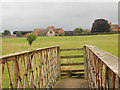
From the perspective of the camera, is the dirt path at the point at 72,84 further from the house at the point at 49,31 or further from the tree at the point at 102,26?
the house at the point at 49,31

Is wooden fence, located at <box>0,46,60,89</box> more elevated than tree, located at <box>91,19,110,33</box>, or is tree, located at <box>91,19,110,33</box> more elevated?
tree, located at <box>91,19,110,33</box>

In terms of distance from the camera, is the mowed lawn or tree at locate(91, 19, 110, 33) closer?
the mowed lawn

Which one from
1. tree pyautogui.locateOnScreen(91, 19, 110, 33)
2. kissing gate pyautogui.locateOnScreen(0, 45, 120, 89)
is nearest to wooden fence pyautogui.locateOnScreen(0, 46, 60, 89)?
kissing gate pyautogui.locateOnScreen(0, 45, 120, 89)

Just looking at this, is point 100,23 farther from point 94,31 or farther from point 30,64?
point 30,64

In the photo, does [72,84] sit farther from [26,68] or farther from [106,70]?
[106,70]

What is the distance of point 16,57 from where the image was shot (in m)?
1.94

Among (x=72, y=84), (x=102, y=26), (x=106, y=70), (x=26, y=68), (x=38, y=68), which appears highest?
(x=102, y=26)

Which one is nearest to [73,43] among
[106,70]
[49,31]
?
[106,70]

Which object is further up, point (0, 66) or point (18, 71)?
point (0, 66)

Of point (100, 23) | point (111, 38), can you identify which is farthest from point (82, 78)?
point (100, 23)

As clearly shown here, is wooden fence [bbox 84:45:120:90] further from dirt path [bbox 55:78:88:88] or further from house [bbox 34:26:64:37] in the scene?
house [bbox 34:26:64:37]

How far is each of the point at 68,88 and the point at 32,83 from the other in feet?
9.89

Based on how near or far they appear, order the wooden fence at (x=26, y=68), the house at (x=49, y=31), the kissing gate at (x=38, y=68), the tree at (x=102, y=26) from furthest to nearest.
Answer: the house at (x=49, y=31) < the tree at (x=102, y=26) < the wooden fence at (x=26, y=68) < the kissing gate at (x=38, y=68)

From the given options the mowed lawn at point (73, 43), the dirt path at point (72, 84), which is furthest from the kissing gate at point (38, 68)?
the mowed lawn at point (73, 43)
